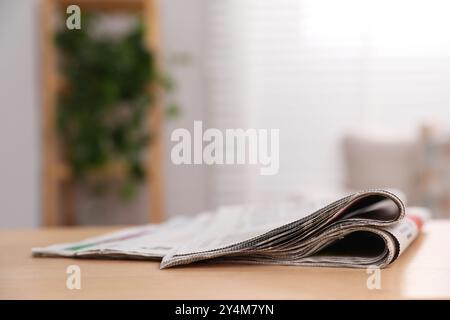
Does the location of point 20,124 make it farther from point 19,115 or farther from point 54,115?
point 54,115

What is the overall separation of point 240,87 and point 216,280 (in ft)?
8.59

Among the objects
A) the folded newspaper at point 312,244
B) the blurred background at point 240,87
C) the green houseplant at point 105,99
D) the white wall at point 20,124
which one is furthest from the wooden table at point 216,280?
the white wall at point 20,124

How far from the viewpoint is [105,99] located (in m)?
2.77

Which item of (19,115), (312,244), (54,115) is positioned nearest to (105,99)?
(54,115)

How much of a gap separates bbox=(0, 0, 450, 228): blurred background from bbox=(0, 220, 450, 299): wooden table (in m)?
2.33

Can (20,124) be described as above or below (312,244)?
above

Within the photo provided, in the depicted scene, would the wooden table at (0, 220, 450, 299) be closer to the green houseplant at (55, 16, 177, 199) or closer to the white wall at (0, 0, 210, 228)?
the green houseplant at (55, 16, 177, 199)

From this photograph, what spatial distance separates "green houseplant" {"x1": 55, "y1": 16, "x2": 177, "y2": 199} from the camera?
278cm

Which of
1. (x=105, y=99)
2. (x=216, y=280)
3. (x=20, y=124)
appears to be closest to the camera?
(x=216, y=280)

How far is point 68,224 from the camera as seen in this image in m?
3.04

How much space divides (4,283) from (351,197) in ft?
0.95
